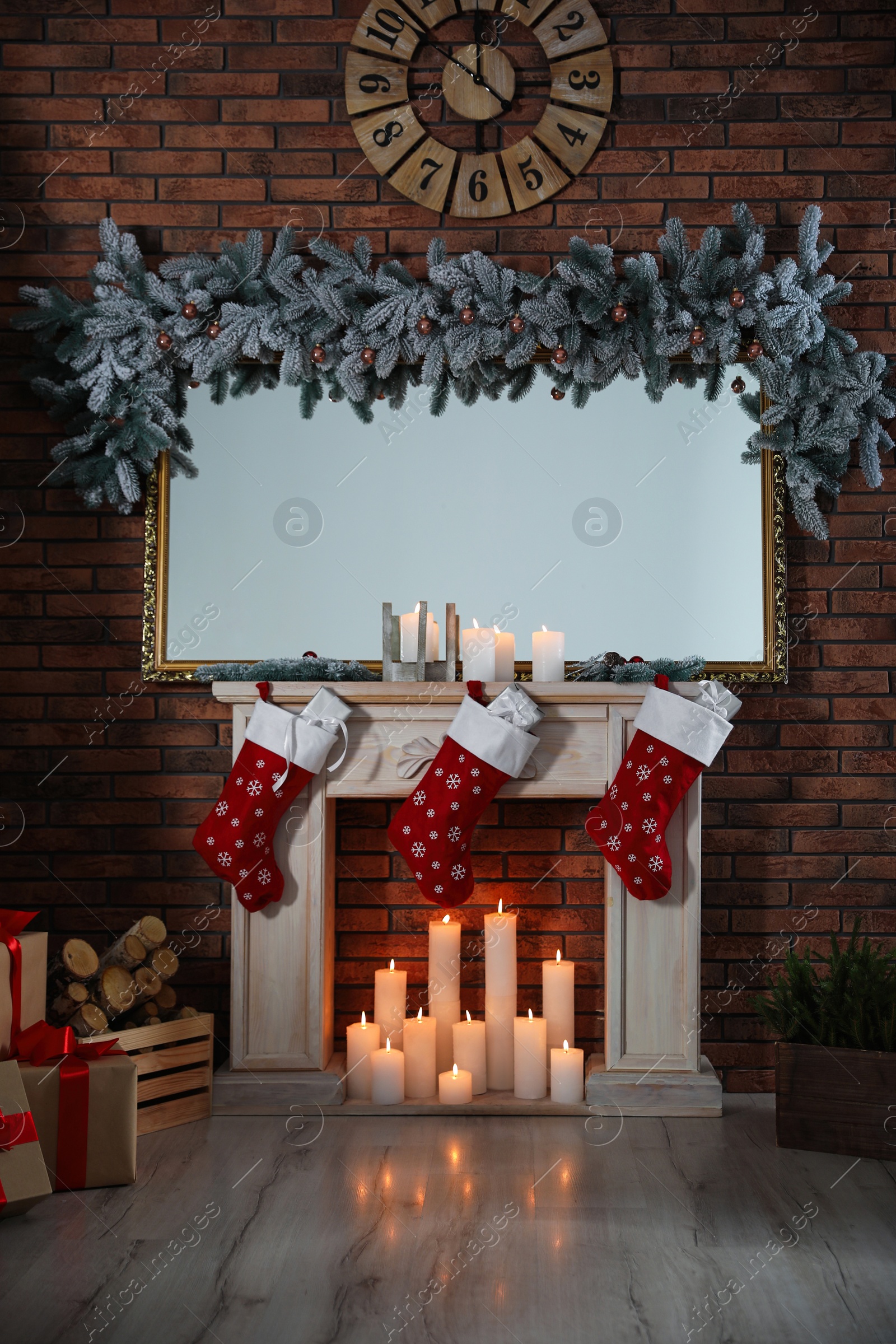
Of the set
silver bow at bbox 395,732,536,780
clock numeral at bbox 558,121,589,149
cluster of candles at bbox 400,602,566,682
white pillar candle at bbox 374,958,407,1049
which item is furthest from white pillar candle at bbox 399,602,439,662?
clock numeral at bbox 558,121,589,149

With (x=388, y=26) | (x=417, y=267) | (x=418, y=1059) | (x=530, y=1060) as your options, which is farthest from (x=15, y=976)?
(x=388, y=26)

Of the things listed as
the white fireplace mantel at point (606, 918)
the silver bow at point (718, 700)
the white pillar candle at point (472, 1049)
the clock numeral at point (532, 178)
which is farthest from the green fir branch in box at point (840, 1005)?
the clock numeral at point (532, 178)

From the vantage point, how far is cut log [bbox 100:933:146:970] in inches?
95.8

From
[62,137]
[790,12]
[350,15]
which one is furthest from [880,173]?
[62,137]

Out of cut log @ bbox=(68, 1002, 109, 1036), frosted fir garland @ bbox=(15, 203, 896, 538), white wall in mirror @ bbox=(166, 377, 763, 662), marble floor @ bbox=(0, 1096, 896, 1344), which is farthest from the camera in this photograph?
white wall in mirror @ bbox=(166, 377, 763, 662)

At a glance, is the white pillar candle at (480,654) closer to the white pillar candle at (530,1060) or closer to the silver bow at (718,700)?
the silver bow at (718,700)

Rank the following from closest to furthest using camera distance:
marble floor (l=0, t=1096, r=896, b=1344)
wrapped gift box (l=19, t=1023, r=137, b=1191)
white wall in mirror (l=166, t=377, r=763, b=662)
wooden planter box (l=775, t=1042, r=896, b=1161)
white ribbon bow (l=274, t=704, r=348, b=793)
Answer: marble floor (l=0, t=1096, r=896, b=1344)
wrapped gift box (l=19, t=1023, r=137, b=1191)
wooden planter box (l=775, t=1042, r=896, b=1161)
white ribbon bow (l=274, t=704, r=348, b=793)
white wall in mirror (l=166, t=377, r=763, b=662)

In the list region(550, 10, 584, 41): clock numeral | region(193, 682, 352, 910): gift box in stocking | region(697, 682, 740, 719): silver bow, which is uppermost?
region(550, 10, 584, 41): clock numeral

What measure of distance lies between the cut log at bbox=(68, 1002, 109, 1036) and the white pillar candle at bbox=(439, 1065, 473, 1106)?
0.82 m

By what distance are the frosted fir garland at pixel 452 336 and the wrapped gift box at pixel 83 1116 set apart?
146cm

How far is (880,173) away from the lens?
2.78 meters

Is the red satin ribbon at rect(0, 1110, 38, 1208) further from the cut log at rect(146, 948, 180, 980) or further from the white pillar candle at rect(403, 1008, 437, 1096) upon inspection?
the white pillar candle at rect(403, 1008, 437, 1096)

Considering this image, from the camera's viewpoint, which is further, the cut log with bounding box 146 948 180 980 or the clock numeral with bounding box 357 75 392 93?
the clock numeral with bounding box 357 75 392 93

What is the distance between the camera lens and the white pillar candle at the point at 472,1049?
2.51 meters
